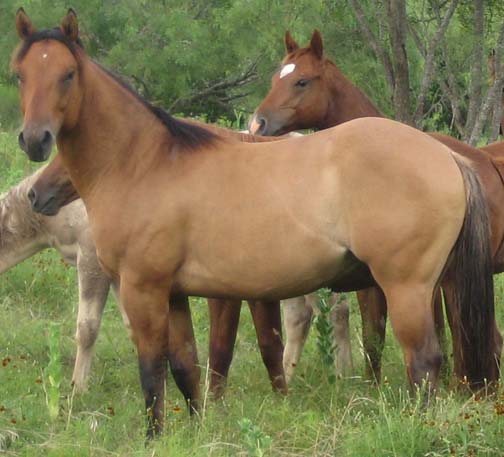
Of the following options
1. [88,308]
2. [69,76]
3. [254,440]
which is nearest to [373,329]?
[88,308]

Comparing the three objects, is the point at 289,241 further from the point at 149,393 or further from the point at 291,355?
the point at 291,355

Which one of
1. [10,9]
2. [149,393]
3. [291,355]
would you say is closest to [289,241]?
[149,393]

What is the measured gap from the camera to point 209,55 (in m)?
14.0

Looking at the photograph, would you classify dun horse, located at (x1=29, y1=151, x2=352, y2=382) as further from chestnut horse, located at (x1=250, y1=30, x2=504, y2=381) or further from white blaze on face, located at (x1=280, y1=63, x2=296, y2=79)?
white blaze on face, located at (x1=280, y1=63, x2=296, y2=79)

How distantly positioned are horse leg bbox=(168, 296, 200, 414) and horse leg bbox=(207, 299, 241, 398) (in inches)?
25.2

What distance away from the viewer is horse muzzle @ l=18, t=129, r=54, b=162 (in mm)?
4945

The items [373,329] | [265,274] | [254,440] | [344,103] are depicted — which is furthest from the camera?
[344,103]

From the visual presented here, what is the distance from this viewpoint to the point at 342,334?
23.5 feet

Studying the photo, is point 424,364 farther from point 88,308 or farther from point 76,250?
point 76,250

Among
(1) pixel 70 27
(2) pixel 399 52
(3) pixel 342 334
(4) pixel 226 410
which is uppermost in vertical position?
(1) pixel 70 27

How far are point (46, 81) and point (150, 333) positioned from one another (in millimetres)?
1277

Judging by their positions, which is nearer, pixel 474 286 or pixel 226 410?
pixel 474 286

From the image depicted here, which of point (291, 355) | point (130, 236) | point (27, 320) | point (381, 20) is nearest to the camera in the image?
point (130, 236)

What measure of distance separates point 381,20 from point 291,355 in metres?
3.07
